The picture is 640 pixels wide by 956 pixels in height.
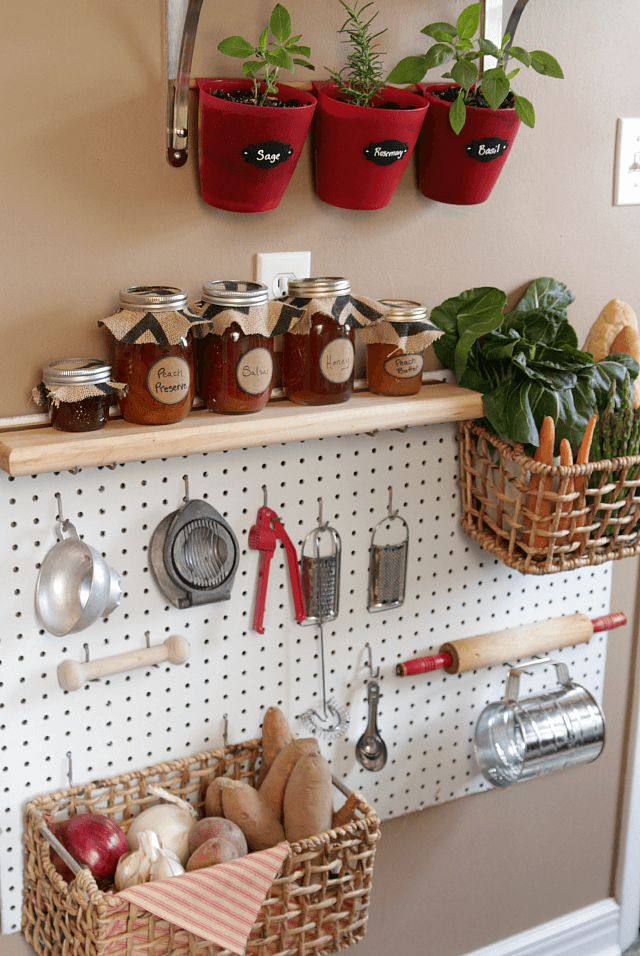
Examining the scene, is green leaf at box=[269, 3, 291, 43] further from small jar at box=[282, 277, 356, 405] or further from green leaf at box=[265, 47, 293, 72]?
small jar at box=[282, 277, 356, 405]

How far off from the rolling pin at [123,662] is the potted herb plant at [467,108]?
27.4 inches

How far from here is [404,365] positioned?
4.14ft

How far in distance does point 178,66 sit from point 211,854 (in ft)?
2.99

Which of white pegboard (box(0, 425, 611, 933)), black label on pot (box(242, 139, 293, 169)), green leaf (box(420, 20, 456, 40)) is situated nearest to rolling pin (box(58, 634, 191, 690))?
white pegboard (box(0, 425, 611, 933))

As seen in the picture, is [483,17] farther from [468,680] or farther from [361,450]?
[468,680]

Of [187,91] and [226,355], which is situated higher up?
[187,91]

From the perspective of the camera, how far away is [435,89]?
4.09 ft

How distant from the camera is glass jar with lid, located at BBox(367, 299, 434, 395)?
123 cm

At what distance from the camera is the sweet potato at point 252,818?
3.93 feet

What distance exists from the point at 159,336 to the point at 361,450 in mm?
400

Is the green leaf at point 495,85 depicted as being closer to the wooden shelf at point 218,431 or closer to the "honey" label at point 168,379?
the wooden shelf at point 218,431

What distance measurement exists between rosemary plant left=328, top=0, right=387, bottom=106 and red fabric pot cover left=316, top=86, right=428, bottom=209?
0.02 m

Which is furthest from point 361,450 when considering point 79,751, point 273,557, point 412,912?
point 412,912

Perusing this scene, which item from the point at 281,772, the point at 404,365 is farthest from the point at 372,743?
the point at 404,365
